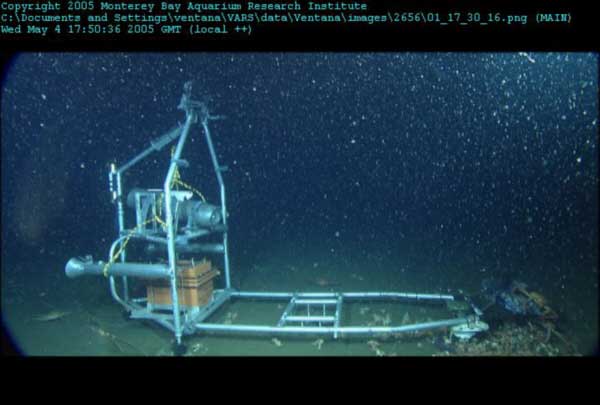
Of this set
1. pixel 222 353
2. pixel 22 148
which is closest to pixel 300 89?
pixel 22 148

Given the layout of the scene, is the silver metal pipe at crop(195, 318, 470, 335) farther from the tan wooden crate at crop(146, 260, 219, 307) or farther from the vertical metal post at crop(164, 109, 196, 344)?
the tan wooden crate at crop(146, 260, 219, 307)

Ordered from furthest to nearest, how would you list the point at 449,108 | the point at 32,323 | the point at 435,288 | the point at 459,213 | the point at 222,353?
the point at 449,108
the point at 459,213
the point at 435,288
the point at 32,323
the point at 222,353

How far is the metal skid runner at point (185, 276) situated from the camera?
354 cm

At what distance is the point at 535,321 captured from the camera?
13.1 feet

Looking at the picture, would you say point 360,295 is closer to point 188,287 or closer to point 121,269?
point 188,287

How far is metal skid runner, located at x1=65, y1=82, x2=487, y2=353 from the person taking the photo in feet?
11.6

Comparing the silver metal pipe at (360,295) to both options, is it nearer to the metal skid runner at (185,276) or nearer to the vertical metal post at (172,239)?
the metal skid runner at (185,276)

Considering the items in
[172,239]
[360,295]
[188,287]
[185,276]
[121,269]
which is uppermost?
[172,239]

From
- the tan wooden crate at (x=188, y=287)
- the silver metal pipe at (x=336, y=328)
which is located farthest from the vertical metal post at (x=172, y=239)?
the tan wooden crate at (x=188, y=287)

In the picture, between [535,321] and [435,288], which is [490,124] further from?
Result: [535,321]

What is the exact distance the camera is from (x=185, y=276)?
4.14 m

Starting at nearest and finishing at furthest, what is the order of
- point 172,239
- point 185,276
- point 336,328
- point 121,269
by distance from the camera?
point 172,239
point 336,328
point 121,269
point 185,276

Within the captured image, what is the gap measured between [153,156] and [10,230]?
11.6ft

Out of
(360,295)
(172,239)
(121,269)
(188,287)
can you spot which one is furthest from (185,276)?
(360,295)
